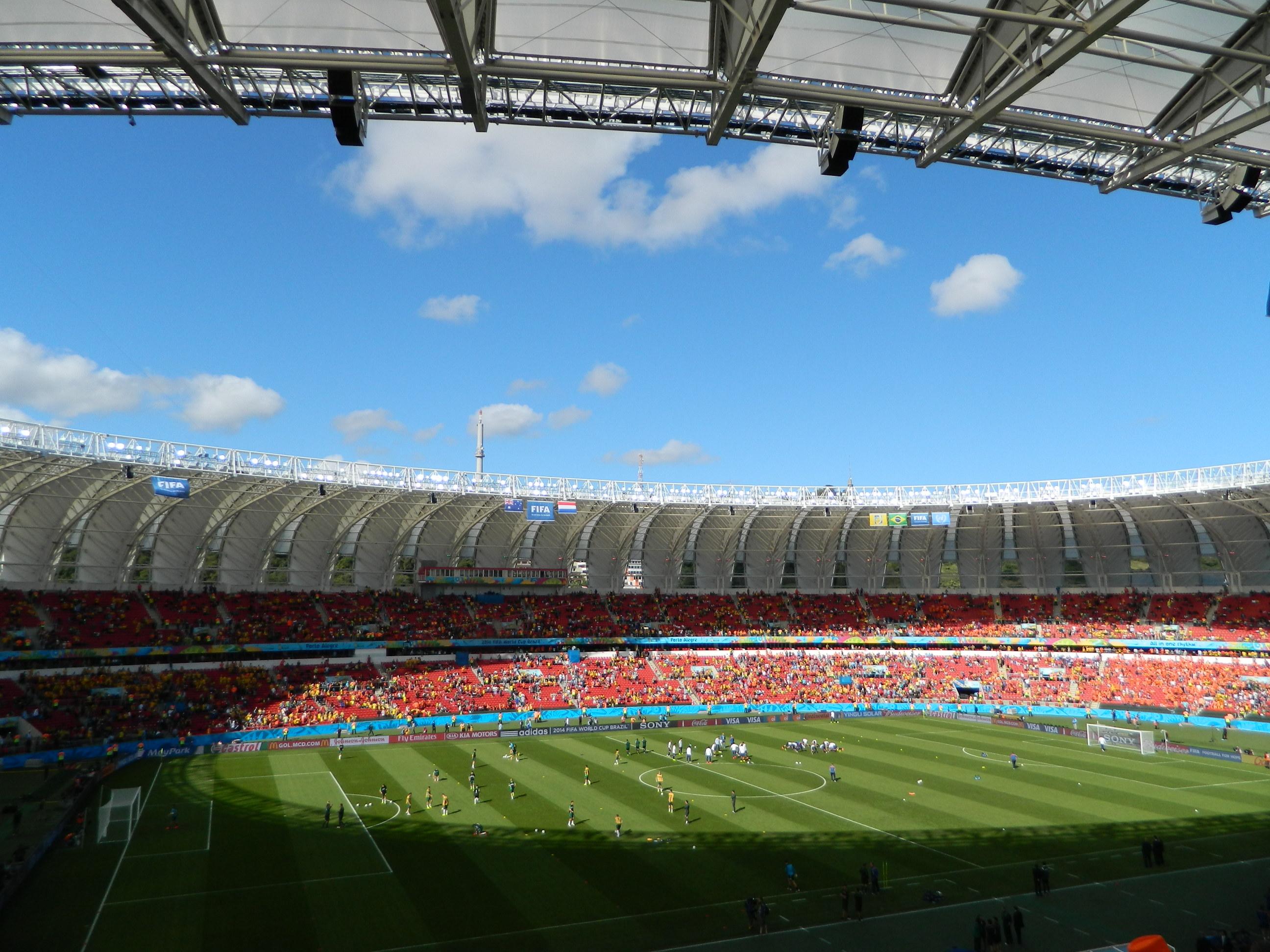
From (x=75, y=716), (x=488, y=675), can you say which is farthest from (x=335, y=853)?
(x=488, y=675)

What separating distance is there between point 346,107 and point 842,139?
23.2 ft

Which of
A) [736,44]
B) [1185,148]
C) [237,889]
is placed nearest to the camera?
[736,44]

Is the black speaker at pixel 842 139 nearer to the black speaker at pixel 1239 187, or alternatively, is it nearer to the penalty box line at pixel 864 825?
the black speaker at pixel 1239 187

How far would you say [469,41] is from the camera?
10.2 meters

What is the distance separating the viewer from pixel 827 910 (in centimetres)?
2381

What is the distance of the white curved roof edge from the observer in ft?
153

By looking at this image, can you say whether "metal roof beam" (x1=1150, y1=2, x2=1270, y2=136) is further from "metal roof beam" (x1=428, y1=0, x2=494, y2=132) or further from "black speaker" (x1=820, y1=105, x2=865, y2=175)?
"metal roof beam" (x1=428, y1=0, x2=494, y2=132)

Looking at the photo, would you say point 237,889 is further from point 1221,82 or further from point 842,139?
point 1221,82

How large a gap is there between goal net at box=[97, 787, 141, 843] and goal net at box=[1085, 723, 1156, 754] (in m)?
50.1

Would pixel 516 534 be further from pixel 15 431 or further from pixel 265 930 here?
pixel 265 930

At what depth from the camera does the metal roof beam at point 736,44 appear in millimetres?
9836

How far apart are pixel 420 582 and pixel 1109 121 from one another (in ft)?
222

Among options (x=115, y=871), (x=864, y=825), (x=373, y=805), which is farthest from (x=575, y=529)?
(x=115, y=871)

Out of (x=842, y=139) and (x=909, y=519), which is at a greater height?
(x=842, y=139)
